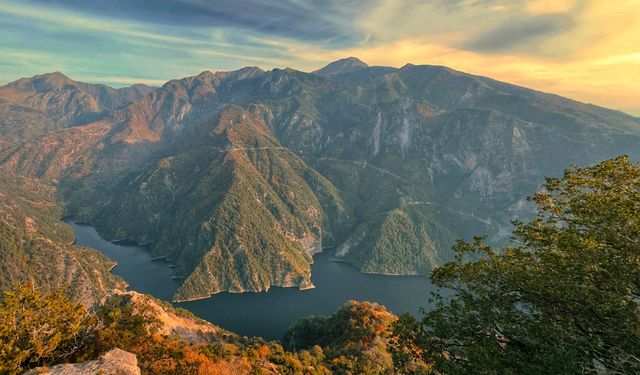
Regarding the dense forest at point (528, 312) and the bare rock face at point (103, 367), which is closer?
the dense forest at point (528, 312)

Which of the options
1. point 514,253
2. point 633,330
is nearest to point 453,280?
point 514,253

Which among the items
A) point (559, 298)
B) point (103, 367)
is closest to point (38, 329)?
point (103, 367)

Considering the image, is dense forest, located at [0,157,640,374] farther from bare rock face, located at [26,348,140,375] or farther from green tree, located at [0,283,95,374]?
bare rock face, located at [26,348,140,375]

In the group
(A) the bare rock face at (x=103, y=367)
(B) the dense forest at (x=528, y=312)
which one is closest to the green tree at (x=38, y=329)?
(B) the dense forest at (x=528, y=312)

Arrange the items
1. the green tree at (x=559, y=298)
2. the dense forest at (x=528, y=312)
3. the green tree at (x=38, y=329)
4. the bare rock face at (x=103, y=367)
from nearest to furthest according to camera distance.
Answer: the green tree at (x=559, y=298), the dense forest at (x=528, y=312), the bare rock face at (x=103, y=367), the green tree at (x=38, y=329)

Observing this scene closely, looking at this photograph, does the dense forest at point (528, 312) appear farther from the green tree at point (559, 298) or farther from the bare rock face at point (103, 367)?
the bare rock face at point (103, 367)

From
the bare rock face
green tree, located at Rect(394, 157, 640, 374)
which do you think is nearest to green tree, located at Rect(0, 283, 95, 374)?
the bare rock face
